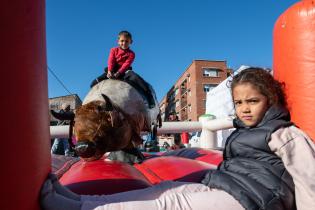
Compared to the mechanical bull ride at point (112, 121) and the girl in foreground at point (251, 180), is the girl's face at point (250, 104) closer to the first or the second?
the girl in foreground at point (251, 180)

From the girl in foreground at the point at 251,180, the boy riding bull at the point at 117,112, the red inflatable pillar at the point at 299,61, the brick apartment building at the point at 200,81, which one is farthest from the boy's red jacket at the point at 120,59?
the brick apartment building at the point at 200,81

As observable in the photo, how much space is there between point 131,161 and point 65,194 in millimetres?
1653

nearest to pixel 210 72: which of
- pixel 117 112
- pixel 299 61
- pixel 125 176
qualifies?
pixel 117 112

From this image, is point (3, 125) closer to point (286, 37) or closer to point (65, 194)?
point (65, 194)

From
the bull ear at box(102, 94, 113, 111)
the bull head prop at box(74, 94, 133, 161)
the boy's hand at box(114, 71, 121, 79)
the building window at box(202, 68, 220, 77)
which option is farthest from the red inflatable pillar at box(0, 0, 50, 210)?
the building window at box(202, 68, 220, 77)

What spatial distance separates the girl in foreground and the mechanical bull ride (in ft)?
3.42

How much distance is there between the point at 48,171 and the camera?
3.97ft

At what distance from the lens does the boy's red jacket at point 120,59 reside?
3526 mm

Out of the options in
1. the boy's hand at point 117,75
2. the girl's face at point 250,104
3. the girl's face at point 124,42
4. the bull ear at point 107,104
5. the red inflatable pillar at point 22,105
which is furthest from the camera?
the girl's face at point 124,42

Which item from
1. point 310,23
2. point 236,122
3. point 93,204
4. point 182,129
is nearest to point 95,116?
point 236,122

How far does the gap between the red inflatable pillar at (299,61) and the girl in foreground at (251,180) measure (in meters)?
0.40

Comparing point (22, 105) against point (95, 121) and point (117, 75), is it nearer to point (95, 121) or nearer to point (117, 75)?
point (95, 121)

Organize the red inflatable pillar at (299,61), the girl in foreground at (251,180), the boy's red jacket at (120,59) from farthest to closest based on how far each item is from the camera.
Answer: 1. the boy's red jacket at (120,59)
2. the red inflatable pillar at (299,61)
3. the girl in foreground at (251,180)

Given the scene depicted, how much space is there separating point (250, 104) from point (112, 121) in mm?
1175
